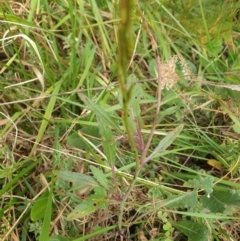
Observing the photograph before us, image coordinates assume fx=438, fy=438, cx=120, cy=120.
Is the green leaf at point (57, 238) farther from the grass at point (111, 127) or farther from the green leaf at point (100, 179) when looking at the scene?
the green leaf at point (100, 179)

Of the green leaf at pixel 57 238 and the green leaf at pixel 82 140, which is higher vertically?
the green leaf at pixel 82 140

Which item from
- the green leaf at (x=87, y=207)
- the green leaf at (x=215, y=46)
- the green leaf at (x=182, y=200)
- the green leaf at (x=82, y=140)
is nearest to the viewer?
the green leaf at (x=87, y=207)

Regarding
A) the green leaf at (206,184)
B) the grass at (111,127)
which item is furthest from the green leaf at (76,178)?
the green leaf at (206,184)

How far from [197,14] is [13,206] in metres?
0.93

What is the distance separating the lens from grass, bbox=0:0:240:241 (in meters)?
1.19

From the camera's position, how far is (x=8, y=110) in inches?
55.9

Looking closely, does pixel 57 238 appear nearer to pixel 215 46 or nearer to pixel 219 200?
pixel 219 200

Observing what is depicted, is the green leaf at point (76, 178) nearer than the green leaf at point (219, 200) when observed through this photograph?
Yes

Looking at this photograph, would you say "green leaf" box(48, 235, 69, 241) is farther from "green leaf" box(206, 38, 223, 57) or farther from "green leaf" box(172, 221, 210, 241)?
"green leaf" box(206, 38, 223, 57)

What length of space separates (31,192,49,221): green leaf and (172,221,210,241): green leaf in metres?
0.37

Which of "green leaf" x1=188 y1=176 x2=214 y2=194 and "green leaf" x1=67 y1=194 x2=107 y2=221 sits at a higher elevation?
"green leaf" x1=67 y1=194 x2=107 y2=221

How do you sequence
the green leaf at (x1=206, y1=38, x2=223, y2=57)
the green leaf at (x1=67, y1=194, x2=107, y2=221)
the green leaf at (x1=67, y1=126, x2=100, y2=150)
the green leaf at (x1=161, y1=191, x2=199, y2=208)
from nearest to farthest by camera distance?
the green leaf at (x1=67, y1=194, x2=107, y2=221) < the green leaf at (x1=161, y1=191, x2=199, y2=208) < the green leaf at (x1=67, y1=126, x2=100, y2=150) < the green leaf at (x1=206, y1=38, x2=223, y2=57)

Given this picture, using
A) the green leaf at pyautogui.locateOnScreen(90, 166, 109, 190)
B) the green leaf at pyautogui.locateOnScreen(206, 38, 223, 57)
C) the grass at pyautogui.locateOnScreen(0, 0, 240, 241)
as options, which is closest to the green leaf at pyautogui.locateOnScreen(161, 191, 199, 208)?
the grass at pyautogui.locateOnScreen(0, 0, 240, 241)

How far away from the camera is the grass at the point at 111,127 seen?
119cm
